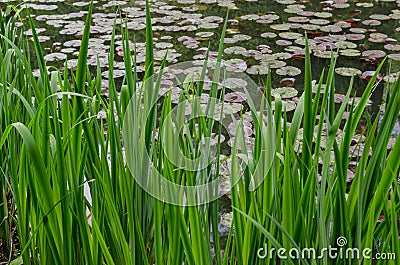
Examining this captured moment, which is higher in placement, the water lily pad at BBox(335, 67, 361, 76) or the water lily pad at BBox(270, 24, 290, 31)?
the water lily pad at BBox(270, 24, 290, 31)

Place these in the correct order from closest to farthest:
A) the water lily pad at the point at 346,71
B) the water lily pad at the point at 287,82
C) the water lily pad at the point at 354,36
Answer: the water lily pad at the point at 287,82, the water lily pad at the point at 346,71, the water lily pad at the point at 354,36

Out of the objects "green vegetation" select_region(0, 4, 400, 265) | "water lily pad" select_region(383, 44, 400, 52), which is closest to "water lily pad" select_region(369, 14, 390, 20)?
"water lily pad" select_region(383, 44, 400, 52)

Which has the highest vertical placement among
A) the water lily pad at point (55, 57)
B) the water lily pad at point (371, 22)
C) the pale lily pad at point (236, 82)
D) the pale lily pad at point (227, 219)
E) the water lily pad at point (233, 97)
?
the water lily pad at point (371, 22)

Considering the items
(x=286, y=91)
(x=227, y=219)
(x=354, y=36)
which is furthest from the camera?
(x=354, y=36)

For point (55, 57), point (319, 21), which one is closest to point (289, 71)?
point (319, 21)

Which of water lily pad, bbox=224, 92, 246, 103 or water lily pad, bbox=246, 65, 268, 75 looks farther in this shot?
water lily pad, bbox=246, 65, 268, 75

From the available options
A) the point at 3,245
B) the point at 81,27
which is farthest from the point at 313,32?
the point at 3,245

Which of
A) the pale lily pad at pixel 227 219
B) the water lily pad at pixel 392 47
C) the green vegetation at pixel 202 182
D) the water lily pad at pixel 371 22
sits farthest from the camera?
the water lily pad at pixel 371 22

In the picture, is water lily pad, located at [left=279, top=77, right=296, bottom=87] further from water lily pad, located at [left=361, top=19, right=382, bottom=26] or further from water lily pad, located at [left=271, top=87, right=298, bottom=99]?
water lily pad, located at [left=361, top=19, right=382, bottom=26]

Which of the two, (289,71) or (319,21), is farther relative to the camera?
(319,21)


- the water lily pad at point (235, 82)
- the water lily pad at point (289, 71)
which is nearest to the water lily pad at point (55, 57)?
the water lily pad at point (235, 82)

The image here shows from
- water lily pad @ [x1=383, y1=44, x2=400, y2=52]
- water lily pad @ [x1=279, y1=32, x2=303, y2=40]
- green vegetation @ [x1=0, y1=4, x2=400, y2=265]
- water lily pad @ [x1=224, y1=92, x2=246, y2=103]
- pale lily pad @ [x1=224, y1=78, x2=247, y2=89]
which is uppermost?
green vegetation @ [x1=0, y1=4, x2=400, y2=265]

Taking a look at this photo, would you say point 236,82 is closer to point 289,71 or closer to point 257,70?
point 257,70

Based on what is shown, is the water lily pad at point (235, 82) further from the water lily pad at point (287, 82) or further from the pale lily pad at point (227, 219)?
the pale lily pad at point (227, 219)
